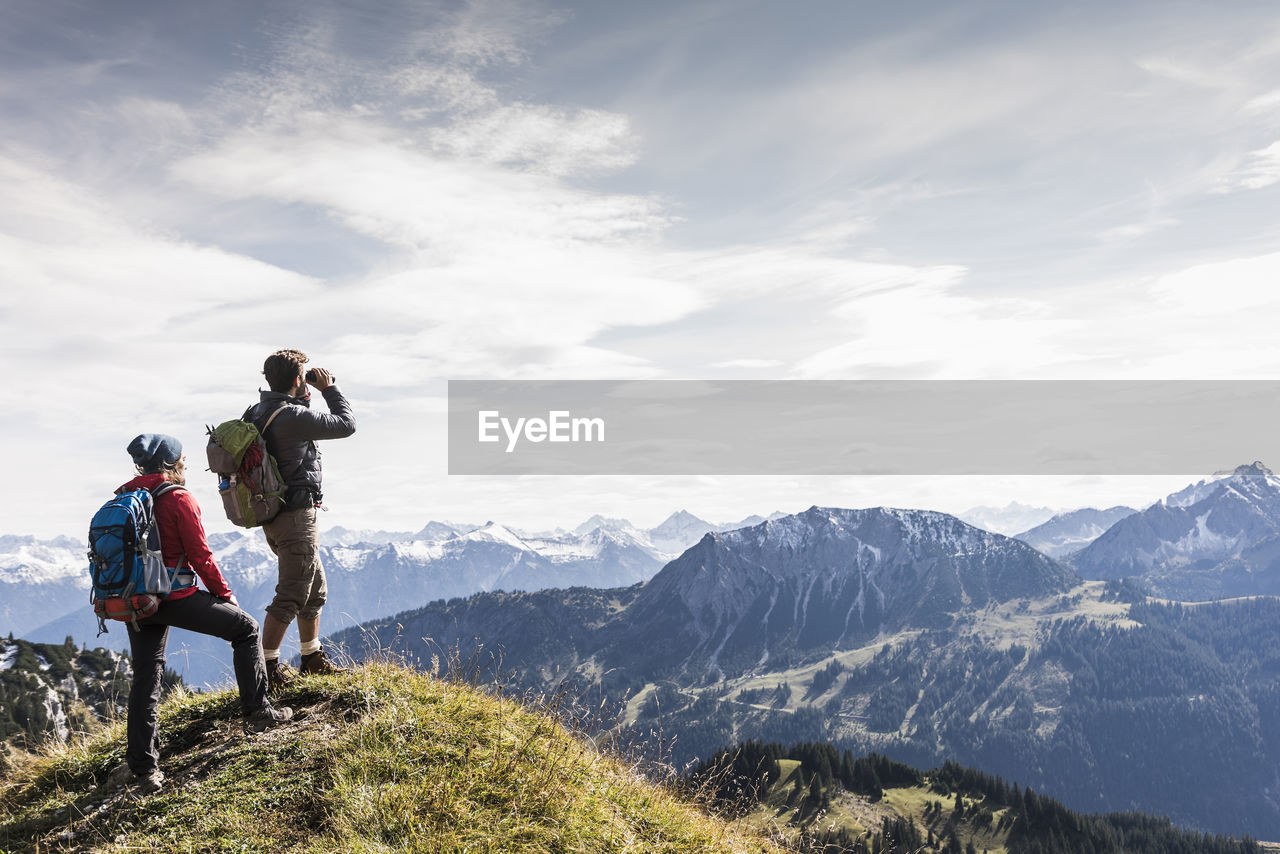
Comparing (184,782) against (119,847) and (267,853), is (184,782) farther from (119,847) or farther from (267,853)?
(267,853)

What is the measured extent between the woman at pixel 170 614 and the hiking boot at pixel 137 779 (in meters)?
0.01

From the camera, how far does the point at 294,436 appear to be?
1000 cm

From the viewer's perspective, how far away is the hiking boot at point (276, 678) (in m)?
10.3

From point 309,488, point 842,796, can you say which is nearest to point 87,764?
point 309,488

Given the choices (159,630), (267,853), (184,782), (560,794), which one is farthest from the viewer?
(159,630)

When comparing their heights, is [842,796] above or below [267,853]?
below

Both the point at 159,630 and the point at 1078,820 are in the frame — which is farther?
the point at 1078,820

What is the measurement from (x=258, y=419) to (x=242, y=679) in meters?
3.62

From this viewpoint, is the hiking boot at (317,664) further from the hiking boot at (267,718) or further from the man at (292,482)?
the hiking boot at (267,718)

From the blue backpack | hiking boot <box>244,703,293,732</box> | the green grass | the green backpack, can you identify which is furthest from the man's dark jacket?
the green grass

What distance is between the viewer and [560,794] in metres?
7.72

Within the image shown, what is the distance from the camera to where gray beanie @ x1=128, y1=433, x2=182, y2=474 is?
9047 millimetres

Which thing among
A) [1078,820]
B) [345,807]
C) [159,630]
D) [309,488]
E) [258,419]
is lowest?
[1078,820]

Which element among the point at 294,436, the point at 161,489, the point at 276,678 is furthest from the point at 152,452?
the point at 276,678
